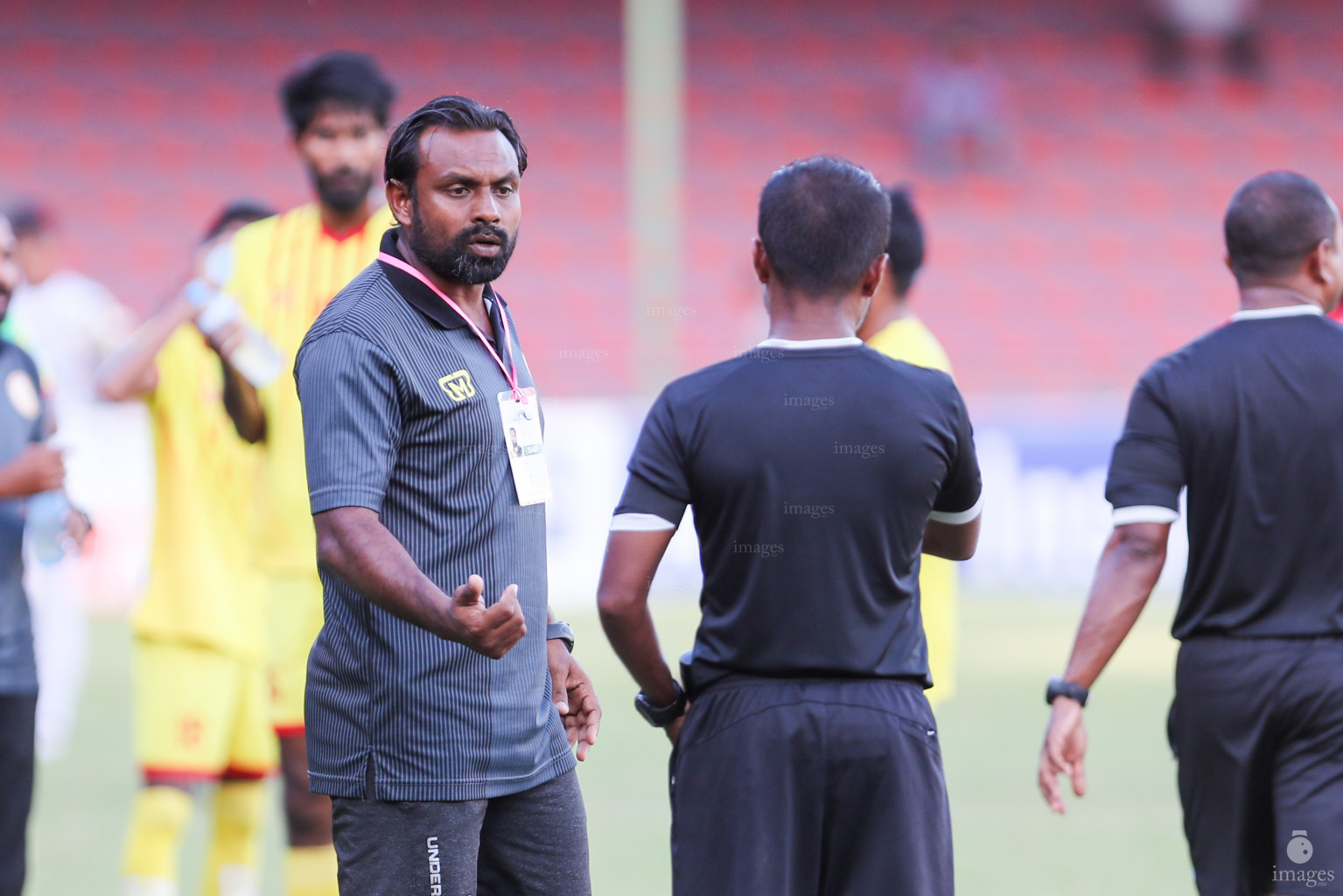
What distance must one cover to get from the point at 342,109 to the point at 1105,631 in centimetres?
242

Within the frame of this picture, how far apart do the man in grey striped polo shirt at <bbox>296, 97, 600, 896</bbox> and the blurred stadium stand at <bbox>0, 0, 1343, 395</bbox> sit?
1281 centimetres

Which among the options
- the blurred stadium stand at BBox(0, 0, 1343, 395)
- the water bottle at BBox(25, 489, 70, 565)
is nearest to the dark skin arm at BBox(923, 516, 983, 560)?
the water bottle at BBox(25, 489, 70, 565)

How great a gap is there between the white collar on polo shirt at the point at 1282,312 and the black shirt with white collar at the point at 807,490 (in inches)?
34.9

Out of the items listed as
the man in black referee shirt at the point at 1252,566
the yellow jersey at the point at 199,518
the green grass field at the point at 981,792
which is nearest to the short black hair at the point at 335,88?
the yellow jersey at the point at 199,518

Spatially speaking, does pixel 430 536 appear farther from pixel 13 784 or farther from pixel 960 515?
pixel 13 784

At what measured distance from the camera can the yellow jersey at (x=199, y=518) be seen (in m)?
4.68

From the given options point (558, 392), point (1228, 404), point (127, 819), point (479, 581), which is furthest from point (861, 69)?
point (479, 581)

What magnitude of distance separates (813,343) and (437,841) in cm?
107

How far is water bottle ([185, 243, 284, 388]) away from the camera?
13.3 feet

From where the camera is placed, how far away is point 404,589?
92.7 inches

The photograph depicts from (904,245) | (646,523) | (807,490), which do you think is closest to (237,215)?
(904,245)

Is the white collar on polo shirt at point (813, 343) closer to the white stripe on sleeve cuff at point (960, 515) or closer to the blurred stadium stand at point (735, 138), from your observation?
the white stripe on sleeve cuff at point (960, 515)

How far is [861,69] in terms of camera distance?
17.2 metres

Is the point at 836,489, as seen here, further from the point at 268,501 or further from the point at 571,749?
the point at 268,501
